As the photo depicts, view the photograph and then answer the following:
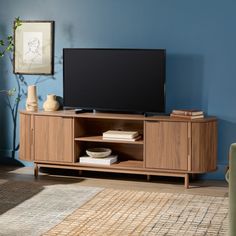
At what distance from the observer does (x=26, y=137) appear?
5.81m

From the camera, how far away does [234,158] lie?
3.13m

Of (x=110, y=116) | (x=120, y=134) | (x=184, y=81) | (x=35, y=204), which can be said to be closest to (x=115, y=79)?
(x=110, y=116)

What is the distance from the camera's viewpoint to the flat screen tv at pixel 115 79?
548cm

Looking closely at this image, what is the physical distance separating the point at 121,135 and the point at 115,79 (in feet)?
1.77

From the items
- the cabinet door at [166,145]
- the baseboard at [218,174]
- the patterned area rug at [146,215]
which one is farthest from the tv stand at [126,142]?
the patterned area rug at [146,215]

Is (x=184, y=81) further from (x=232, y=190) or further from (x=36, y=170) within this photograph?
(x=232, y=190)

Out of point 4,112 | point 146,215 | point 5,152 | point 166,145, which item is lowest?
point 146,215

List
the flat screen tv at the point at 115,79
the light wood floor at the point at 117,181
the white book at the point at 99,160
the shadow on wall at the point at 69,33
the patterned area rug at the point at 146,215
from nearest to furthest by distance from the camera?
the patterned area rug at the point at 146,215 → the light wood floor at the point at 117,181 → the flat screen tv at the point at 115,79 → the white book at the point at 99,160 → the shadow on wall at the point at 69,33

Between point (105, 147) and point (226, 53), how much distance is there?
151 cm

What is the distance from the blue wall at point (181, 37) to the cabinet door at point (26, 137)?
89 centimetres

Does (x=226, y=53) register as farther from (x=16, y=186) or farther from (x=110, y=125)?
(x=16, y=186)

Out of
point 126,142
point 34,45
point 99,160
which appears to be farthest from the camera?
point 34,45

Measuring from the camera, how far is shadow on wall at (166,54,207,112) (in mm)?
5629

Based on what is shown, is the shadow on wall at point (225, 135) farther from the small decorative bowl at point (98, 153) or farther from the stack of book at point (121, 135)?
the small decorative bowl at point (98, 153)
